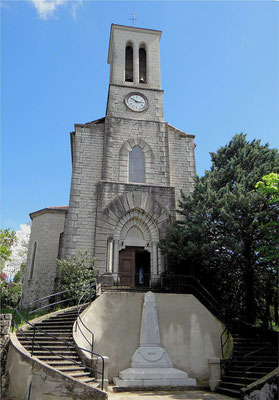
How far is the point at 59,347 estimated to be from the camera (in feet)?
31.2

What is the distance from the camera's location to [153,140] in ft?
61.4

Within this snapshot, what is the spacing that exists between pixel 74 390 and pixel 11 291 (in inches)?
810

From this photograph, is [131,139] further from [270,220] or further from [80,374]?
[80,374]

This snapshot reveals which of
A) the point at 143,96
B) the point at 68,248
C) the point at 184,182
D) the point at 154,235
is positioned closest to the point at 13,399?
the point at 68,248

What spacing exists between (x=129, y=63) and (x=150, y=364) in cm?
1871

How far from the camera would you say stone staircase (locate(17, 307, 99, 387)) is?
28.2ft

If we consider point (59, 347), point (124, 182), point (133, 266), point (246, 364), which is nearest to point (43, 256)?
point (133, 266)

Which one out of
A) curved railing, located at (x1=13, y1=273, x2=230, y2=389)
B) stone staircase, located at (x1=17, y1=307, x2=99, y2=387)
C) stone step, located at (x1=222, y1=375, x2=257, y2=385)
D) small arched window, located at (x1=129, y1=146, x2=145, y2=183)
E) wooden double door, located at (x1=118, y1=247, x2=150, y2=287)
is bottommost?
stone step, located at (x1=222, y1=375, x2=257, y2=385)

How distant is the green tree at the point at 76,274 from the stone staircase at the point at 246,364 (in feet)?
21.2

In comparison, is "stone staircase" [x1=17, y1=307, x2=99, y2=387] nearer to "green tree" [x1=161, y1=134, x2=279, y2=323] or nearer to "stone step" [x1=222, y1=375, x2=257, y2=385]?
"stone step" [x1=222, y1=375, x2=257, y2=385]

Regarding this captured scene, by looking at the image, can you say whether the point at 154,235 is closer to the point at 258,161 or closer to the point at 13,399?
the point at 258,161

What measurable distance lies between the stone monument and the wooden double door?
3.87m

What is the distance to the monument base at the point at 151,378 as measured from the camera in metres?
9.36

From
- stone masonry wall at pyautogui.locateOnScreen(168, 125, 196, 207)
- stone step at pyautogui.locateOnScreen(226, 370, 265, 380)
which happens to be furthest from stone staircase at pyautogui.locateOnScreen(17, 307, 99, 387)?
stone masonry wall at pyautogui.locateOnScreen(168, 125, 196, 207)
